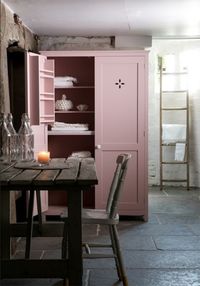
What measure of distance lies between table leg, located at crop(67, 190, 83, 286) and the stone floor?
0.53 metres

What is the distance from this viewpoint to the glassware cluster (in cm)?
397

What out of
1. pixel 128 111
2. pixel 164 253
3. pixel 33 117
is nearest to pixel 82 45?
pixel 128 111

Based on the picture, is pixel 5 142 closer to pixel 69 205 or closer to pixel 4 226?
pixel 4 226

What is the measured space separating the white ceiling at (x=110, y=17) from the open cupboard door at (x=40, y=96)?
449 mm

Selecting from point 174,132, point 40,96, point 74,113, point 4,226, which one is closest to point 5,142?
point 4,226

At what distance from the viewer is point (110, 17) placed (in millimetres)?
5281

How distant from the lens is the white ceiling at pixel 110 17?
15.3ft

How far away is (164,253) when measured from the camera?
4.45 meters

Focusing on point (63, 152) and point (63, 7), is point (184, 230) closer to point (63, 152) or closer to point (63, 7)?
point (63, 152)

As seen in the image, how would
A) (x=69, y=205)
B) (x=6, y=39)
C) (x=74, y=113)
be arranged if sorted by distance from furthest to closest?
(x=74, y=113) < (x=6, y=39) < (x=69, y=205)

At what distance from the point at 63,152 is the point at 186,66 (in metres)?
3.15

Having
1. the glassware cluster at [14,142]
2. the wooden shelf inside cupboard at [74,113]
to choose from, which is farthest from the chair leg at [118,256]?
the wooden shelf inside cupboard at [74,113]

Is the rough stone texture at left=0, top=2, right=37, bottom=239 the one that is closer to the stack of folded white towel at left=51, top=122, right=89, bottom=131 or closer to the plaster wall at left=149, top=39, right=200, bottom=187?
the stack of folded white towel at left=51, top=122, right=89, bottom=131

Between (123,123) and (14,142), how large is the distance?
2.11 meters
